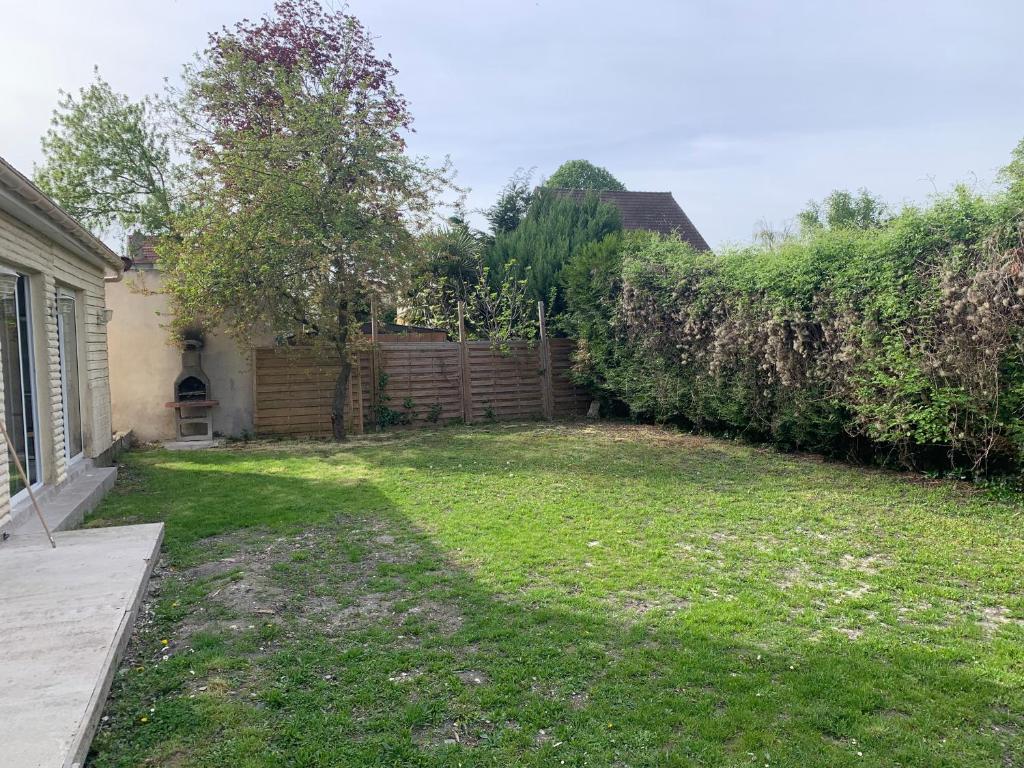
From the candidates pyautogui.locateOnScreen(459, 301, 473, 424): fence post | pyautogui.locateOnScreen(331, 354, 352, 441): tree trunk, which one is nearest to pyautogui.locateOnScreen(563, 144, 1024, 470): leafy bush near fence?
pyautogui.locateOnScreen(459, 301, 473, 424): fence post

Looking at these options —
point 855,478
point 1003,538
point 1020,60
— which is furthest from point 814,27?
point 1003,538

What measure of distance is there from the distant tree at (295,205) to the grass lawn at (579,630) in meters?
4.20

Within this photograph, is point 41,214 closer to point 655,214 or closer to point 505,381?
point 505,381

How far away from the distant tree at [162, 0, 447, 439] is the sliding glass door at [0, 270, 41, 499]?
150 inches

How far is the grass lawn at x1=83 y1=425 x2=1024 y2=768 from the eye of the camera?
8.68 feet

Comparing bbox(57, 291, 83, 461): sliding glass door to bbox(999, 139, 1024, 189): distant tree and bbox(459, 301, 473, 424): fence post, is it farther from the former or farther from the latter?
bbox(999, 139, 1024, 189): distant tree

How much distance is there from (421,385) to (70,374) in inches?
237

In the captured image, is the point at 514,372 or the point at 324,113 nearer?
the point at 324,113

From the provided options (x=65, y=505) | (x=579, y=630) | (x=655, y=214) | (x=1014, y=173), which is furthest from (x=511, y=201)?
(x=579, y=630)

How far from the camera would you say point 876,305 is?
24.2ft

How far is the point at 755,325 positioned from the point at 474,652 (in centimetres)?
707

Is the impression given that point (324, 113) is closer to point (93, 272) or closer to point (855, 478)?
point (93, 272)

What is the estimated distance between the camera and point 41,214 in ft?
19.7

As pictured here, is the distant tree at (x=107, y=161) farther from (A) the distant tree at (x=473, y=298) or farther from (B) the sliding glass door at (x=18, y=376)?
(B) the sliding glass door at (x=18, y=376)
